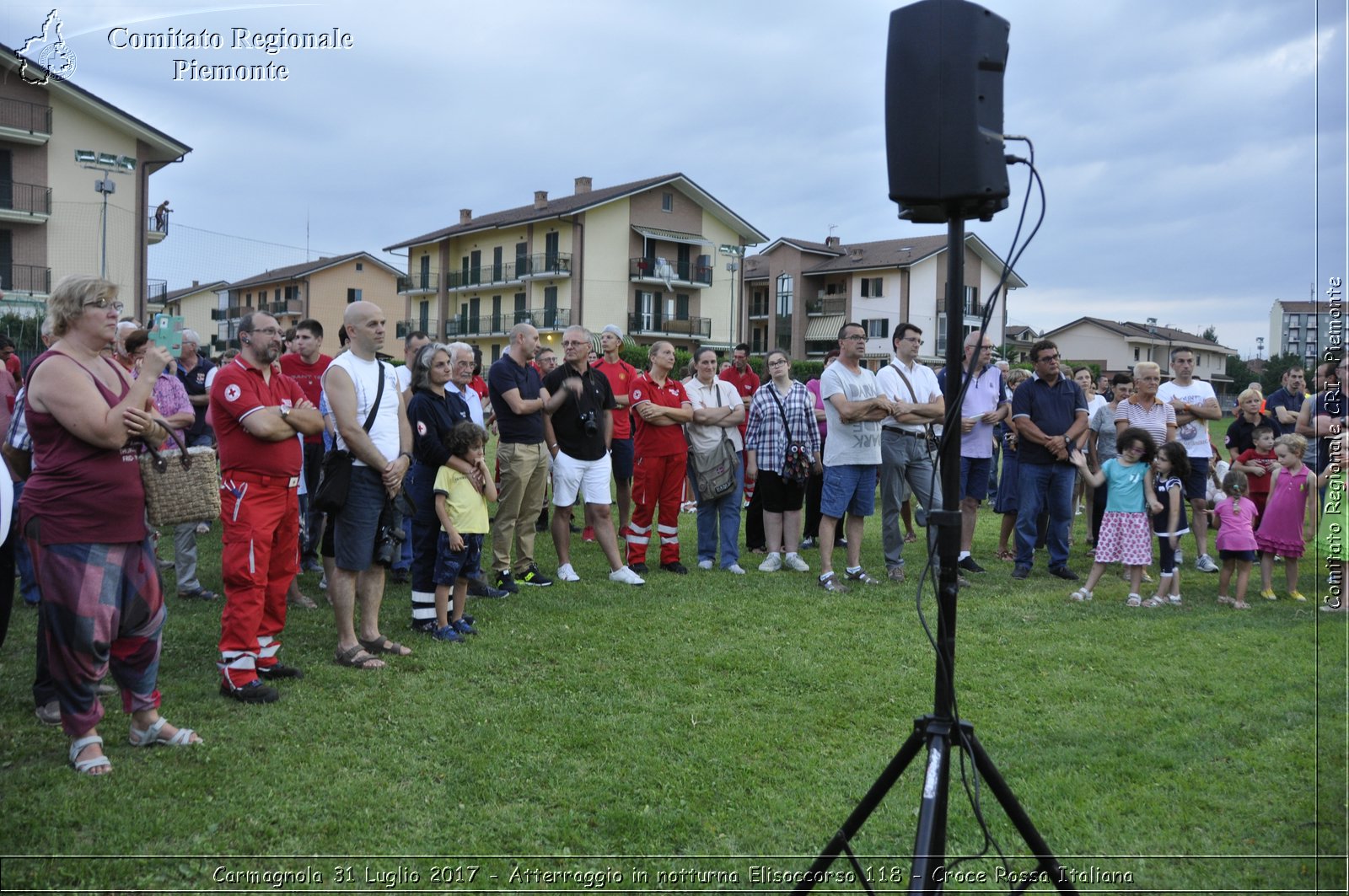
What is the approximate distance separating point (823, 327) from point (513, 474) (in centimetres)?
4807

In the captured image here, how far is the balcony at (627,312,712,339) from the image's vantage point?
1882 inches

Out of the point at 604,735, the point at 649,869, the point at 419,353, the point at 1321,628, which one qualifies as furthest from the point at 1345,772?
the point at 419,353

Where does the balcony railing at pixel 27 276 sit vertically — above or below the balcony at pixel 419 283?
below

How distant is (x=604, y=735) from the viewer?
439 cm

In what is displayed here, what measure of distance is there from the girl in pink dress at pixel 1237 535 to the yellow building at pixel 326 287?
48259 mm

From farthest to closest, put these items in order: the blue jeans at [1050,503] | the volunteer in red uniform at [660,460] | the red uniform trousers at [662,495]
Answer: the blue jeans at [1050,503] → the red uniform trousers at [662,495] → the volunteer in red uniform at [660,460]

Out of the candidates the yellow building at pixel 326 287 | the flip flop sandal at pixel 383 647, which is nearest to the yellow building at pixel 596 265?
the yellow building at pixel 326 287

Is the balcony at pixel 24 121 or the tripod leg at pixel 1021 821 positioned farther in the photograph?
the balcony at pixel 24 121

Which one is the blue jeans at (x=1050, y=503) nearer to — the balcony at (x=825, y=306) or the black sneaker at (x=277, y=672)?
the black sneaker at (x=277, y=672)

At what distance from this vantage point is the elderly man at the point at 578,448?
791cm

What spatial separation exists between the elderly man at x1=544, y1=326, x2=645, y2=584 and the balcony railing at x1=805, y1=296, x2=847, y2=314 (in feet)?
154

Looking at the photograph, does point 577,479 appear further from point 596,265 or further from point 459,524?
point 596,265

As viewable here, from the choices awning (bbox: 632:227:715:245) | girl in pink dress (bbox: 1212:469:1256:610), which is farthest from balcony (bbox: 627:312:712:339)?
girl in pink dress (bbox: 1212:469:1256:610)

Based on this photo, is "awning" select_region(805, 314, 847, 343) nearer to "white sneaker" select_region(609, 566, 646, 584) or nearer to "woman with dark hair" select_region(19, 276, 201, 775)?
"white sneaker" select_region(609, 566, 646, 584)
